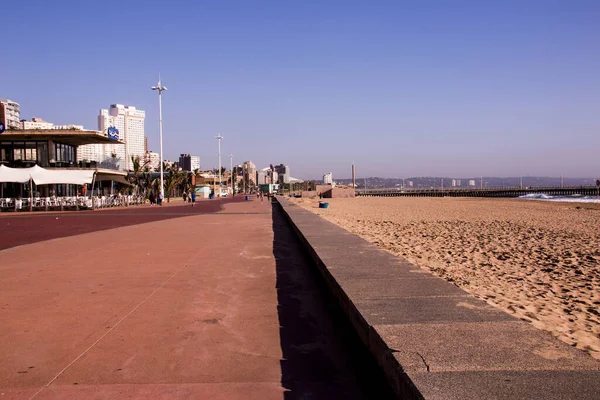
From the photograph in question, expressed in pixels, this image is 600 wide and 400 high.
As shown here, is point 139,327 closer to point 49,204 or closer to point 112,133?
point 49,204

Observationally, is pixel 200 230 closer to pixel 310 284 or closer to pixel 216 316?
pixel 310 284

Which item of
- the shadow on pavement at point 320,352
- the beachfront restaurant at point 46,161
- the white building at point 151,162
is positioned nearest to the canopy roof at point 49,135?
the beachfront restaurant at point 46,161

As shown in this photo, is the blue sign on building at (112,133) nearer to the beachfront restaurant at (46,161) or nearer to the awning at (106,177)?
the beachfront restaurant at (46,161)

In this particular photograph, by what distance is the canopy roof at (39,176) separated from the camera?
3269cm

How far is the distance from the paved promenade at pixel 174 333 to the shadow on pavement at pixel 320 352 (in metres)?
0.01

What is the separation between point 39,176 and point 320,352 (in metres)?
34.0

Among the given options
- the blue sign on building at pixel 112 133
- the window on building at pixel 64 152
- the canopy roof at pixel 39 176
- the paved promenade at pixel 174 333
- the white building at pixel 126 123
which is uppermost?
the white building at pixel 126 123

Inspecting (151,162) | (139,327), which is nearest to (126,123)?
(151,162)

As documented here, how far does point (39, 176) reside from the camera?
1299 inches

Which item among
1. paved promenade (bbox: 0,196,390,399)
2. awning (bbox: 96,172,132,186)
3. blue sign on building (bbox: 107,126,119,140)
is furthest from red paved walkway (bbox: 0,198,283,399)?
blue sign on building (bbox: 107,126,119,140)

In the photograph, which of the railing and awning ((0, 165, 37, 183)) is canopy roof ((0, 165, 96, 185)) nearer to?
awning ((0, 165, 37, 183))

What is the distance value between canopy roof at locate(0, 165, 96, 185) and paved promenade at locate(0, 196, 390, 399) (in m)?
26.4

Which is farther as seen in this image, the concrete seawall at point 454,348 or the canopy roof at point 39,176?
the canopy roof at point 39,176

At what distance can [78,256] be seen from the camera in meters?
10.3
